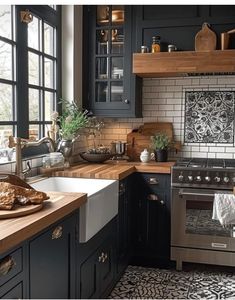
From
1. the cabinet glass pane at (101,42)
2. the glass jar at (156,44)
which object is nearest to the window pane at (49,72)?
the cabinet glass pane at (101,42)

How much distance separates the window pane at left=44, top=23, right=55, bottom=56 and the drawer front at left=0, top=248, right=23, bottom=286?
7.52 ft

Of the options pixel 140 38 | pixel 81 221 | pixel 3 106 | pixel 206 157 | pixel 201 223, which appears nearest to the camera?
pixel 81 221

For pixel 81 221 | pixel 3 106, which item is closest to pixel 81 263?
pixel 81 221

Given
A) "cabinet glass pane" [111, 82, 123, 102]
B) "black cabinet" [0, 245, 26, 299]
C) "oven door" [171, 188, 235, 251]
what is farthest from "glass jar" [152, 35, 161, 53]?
A: "black cabinet" [0, 245, 26, 299]

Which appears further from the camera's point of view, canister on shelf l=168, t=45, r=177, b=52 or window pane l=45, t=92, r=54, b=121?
canister on shelf l=168, t=45, r=177, b=52

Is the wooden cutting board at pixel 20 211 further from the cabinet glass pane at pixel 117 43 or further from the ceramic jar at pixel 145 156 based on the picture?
the cabinet glass pane at pixel 117 43

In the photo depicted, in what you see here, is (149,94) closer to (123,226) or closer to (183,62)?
(183,62)

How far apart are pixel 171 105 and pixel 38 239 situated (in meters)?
2.65

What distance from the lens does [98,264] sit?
254cm

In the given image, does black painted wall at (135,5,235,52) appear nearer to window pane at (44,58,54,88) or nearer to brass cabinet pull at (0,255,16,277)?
window pane at (44,58,54,88)

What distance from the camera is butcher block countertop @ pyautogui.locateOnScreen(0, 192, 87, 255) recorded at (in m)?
1.40

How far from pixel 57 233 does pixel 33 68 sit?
172cm

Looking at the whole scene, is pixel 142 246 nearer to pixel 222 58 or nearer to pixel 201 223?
pixel 201 223

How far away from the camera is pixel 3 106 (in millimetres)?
2703
